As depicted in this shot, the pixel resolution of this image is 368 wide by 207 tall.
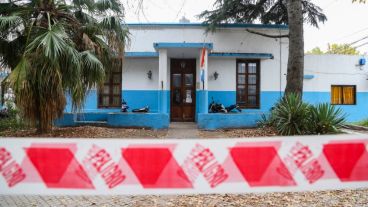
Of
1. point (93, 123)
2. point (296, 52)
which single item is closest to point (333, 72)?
point (296, 52)

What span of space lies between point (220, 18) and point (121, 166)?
489 inches

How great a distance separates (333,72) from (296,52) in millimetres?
6933

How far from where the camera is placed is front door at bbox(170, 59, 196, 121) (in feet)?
50.9

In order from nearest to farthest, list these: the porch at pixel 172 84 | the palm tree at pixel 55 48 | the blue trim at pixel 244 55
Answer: the palm tree at pixel 55 48
the porch at pixel 172 84
the blue trim at pixel 244 55

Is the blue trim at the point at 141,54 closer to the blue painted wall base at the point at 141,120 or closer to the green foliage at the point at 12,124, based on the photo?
the blue painted wall base at the point at 141,120

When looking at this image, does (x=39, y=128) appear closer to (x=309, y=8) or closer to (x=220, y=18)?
(x=220, y=18)

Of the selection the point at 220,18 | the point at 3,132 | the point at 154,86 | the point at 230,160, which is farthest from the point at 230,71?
the point at 230,160

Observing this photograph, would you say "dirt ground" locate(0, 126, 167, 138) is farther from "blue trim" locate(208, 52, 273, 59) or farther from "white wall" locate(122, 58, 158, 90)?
"blue trim" locate(208, 52, 273, 59)

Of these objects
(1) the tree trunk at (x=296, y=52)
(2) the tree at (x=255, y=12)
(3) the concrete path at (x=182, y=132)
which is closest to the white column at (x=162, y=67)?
(3) the concrete path at (x=182, y=132)

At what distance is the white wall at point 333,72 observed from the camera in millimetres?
16734

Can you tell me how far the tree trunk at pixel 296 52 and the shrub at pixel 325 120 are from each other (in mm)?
1413

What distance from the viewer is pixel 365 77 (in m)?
17.3

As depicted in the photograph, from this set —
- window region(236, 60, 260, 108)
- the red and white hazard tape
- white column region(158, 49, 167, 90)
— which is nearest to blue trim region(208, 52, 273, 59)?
window region(236, 60, 260, 108)

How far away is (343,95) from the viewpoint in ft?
57.2
